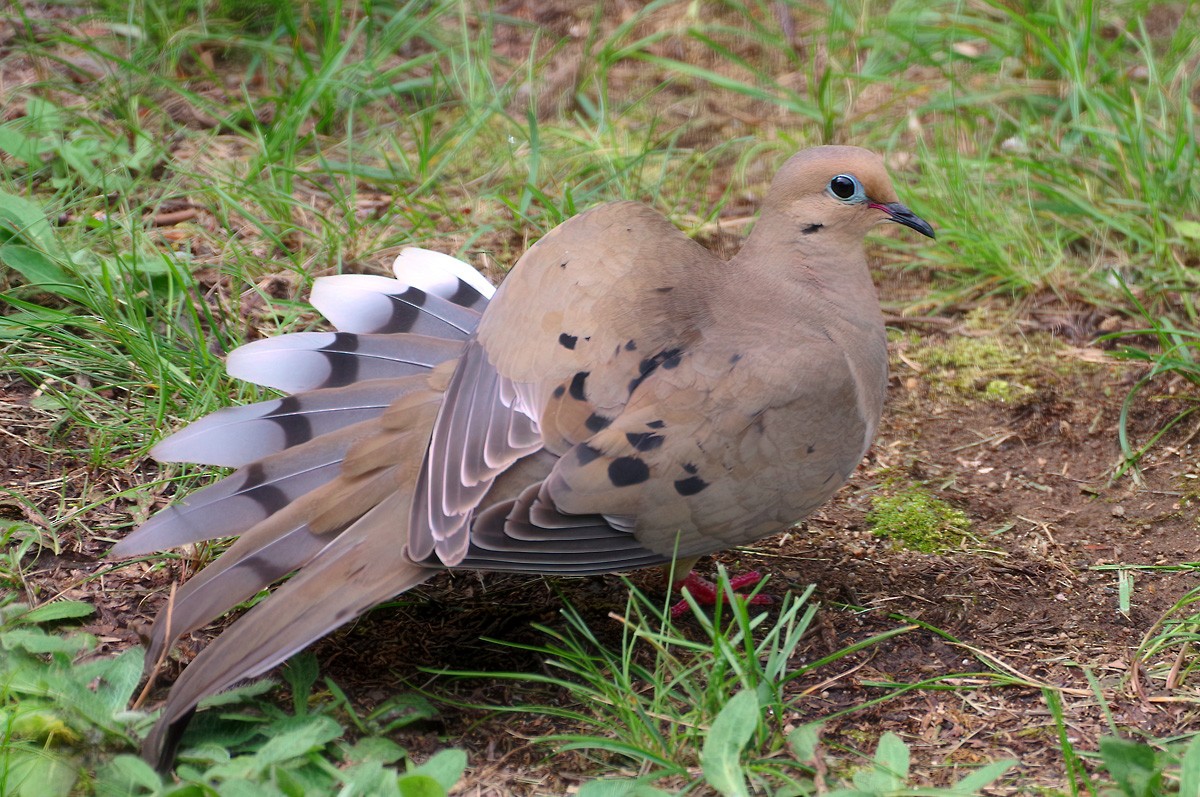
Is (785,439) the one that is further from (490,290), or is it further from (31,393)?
(31,393)

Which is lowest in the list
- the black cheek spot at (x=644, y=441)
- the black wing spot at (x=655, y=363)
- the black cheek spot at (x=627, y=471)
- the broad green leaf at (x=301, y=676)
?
the broad green leaf at (x=301, y=676)

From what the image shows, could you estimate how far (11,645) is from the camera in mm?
2414

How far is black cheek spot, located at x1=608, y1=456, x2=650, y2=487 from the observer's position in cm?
248

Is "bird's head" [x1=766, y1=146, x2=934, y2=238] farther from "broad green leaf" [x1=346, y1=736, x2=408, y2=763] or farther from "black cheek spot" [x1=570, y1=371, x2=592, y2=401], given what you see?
"broad green leaf" [x1=346, y1=736, x2=408, y2=763]

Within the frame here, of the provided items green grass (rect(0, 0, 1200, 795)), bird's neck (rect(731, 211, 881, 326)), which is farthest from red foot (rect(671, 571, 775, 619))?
bird's neck (rect(731, 211, 881, 326))

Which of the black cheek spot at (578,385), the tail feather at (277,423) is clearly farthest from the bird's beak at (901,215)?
the tail feather at (277,423)

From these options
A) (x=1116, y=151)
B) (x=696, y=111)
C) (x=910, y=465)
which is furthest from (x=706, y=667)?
(x=696, y=111)

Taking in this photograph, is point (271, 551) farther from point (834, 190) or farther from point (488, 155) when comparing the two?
point (488, 155)

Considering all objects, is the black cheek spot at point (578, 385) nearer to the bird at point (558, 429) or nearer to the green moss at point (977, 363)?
the bird at point (558, 429)

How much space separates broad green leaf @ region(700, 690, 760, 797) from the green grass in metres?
0.31

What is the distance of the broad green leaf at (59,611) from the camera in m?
2.56

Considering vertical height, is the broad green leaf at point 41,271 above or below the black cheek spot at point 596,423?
above

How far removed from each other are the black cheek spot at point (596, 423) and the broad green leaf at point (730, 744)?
0.61 metres

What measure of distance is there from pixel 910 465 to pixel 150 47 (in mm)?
2919
